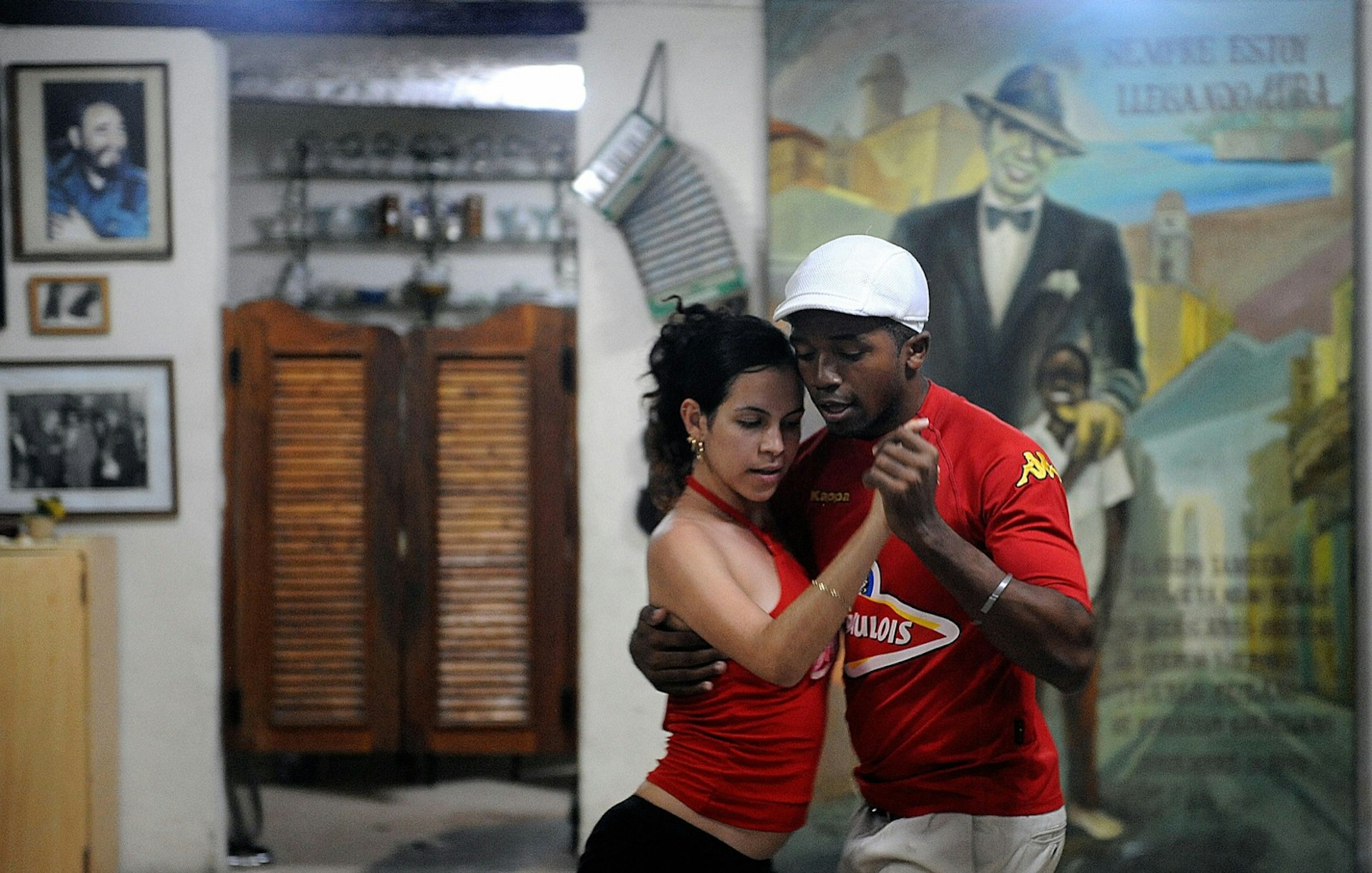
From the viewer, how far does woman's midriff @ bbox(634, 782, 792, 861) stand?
1.72 m

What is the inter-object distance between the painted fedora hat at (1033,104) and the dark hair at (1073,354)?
593mm

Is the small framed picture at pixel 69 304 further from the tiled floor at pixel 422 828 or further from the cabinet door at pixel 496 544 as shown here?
the tiled floor at pixel 422 828

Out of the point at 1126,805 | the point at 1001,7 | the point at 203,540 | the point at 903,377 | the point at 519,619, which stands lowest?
the point at 1126,805

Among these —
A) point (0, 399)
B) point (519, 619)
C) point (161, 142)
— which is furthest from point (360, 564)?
point (161, 142)

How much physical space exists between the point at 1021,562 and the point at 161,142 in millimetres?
3152

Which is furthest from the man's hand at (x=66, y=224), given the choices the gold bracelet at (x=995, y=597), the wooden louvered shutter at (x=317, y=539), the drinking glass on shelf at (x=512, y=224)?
the gold bracelet at (x=995, y=597)

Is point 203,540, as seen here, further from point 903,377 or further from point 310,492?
point 903,377

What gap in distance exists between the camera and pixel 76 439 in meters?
3.62

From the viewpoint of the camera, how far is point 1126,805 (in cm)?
355

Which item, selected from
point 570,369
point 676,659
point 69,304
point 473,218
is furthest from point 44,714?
point 473,218

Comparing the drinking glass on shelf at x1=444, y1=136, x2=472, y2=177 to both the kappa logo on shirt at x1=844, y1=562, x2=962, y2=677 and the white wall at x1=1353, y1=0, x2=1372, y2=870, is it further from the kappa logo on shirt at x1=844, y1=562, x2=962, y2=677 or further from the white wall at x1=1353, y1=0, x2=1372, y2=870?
the kappa logo on shirt at x1=844, y1=562, x2=962, y2=677

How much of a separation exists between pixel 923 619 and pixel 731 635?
296mm

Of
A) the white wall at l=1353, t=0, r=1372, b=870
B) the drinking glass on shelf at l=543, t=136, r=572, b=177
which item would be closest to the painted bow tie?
the white wall at l=1353, t=0, r=1372, b=870

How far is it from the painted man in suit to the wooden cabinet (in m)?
2.65
